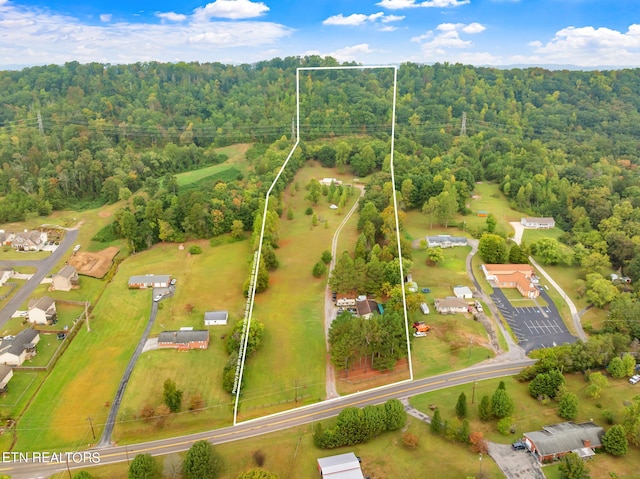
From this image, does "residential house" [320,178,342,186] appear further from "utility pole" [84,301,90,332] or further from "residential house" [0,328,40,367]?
"residential house" [0,328,40,367]

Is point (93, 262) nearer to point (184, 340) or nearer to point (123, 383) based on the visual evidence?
point (184, 340)

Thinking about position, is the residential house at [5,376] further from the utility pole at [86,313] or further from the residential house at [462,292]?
the residential house at [462,292]

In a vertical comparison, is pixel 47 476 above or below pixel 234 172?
below

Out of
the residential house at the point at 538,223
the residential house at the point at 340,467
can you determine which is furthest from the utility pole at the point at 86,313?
the residential house at the point at 538,223

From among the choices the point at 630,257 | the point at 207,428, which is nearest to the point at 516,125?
the point at 630,257

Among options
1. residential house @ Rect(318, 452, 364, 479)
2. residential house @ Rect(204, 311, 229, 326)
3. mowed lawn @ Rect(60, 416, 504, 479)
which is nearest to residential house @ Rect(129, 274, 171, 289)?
residential house @ Rect(204, 311, 229, 326)

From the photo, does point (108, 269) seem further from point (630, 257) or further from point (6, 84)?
point (6, 84)
